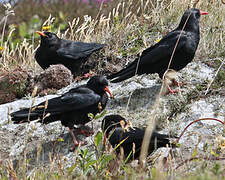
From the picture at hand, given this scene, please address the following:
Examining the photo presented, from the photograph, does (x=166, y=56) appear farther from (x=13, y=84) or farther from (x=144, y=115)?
(x=13, y=84)

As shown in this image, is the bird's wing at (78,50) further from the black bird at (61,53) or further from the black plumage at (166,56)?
the black plumage at (166,56)

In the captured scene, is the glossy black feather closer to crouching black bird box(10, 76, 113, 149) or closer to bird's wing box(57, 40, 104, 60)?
crouching black bird box(10, 76, 113, 149)

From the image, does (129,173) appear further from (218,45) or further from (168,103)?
(218,45)

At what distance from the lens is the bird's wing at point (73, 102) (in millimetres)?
4426

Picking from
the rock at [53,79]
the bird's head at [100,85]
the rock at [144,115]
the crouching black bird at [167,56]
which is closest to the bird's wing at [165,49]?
the crouching black bird at [167,56]

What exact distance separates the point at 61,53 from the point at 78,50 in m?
0.31

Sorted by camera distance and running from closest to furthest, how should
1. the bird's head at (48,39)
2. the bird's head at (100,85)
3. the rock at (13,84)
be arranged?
the bird's head at (100,85), the rock at (13,84), the bird's head at (48,39)

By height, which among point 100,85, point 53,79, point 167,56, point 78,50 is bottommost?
point 53,79

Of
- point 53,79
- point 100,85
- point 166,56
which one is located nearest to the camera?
point 100,85

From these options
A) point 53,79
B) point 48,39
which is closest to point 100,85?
point 53,79

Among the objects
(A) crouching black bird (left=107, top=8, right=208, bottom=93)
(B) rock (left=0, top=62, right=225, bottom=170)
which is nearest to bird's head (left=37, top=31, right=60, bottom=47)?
(B) rock (left=0, top=62, right=225, bottom=170)

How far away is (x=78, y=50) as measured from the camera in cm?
664

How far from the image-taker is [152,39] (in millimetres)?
6777

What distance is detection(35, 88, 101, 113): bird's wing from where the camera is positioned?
14.5ft
